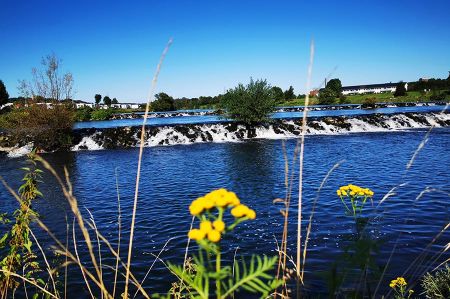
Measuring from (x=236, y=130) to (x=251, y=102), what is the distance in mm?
3217

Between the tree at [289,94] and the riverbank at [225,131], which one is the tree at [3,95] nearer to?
the riverbank at [225,131]

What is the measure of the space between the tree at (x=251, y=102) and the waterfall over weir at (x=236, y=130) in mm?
1329

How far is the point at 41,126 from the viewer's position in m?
29.2

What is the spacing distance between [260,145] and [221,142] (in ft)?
16.5

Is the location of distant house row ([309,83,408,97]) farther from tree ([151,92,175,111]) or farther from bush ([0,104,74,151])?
bush ([0,104,74,151])

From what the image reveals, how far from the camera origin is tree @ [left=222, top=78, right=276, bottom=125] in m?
34.0

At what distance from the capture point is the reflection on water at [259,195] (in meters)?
8.05

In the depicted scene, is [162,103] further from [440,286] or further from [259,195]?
[440,286]

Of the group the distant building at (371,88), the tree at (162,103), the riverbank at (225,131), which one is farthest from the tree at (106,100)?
the riverbank at (225,131)

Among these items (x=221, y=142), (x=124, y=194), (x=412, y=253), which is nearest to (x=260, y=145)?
(x=221, y=142)

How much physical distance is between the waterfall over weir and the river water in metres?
5.84

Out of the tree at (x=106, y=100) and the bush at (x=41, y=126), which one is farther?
the tree at (x=106, y=100)

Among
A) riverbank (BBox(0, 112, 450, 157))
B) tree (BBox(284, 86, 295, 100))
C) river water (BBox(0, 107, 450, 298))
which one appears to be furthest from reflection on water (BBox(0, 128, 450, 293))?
tree (BBox(284, 86, 295, 100))

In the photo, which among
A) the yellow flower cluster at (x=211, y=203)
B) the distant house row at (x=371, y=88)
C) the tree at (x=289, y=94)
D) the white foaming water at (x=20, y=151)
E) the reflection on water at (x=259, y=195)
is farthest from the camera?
the distant house row at (x=371, y=88)
